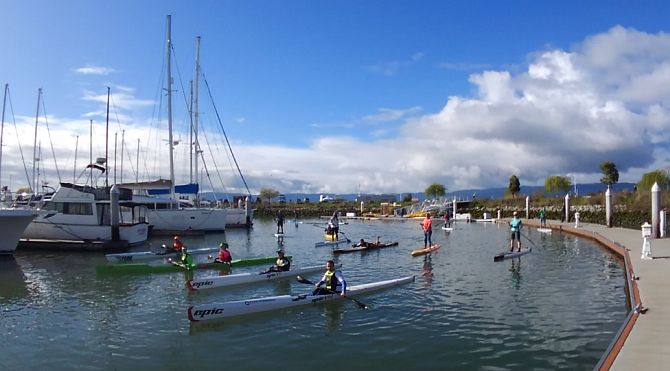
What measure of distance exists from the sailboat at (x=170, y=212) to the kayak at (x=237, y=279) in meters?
26.7

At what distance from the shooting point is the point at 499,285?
1975 centimetres

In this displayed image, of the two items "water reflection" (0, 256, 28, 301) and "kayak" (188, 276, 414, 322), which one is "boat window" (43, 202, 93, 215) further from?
"kayak" (188, 276, 414, 322)

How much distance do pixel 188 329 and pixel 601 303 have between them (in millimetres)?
12383

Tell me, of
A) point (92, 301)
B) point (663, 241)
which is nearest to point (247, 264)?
point (92, 301)

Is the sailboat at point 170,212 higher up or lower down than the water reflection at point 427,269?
higher up

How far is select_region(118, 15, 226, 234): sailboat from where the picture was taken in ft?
152

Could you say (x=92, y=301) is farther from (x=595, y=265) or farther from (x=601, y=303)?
(x=595, y=265)

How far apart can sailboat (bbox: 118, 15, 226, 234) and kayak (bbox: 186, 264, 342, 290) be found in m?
26.7

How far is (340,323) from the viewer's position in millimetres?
14648

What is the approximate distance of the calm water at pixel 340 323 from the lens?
11516 mm

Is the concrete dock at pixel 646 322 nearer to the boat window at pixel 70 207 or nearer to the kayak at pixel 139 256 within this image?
the kayak at pixel 139 256

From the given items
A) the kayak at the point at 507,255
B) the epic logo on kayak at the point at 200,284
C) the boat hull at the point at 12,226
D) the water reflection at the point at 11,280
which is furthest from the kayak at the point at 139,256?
the kayak at the point at 507,255

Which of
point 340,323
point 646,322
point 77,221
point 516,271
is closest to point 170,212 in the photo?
point 77,221

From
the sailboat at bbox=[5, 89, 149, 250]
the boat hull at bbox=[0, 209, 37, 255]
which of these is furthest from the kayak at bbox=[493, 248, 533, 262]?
the boat hull at bbox=[0, 209, 37, 255]
